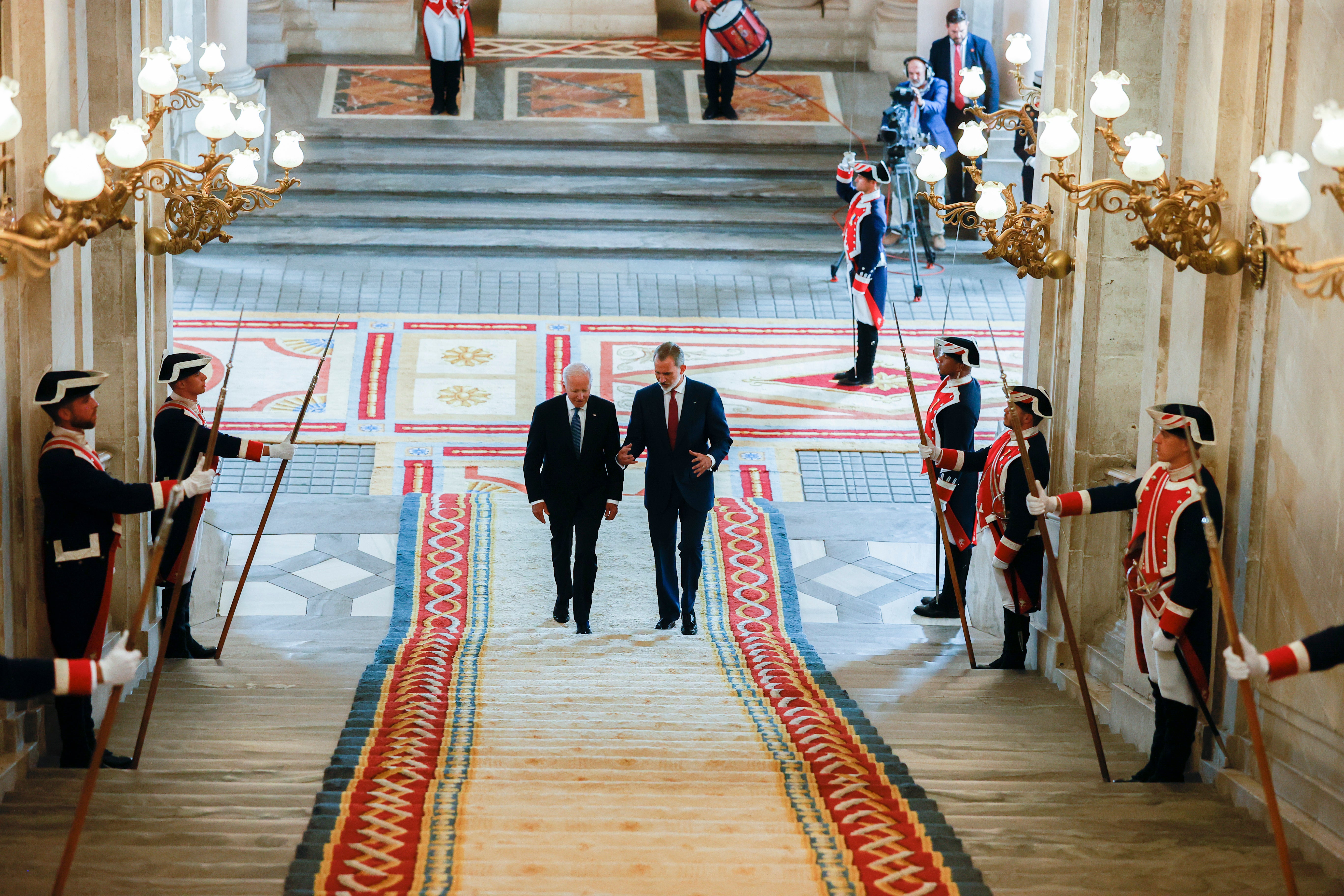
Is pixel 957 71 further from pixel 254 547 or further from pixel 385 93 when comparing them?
pixel 254 547

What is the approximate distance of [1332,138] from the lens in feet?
11.5

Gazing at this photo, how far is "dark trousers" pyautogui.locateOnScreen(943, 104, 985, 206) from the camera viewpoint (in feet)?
44.2

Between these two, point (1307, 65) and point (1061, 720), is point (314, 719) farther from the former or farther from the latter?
point (1307, 65)

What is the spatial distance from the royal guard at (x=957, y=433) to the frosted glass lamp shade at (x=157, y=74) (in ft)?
10.9

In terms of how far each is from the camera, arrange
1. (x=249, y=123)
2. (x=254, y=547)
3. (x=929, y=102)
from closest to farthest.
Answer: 1. (x=249, y=123)
2. (x=254, y=547)
3. (x=929, y=102)

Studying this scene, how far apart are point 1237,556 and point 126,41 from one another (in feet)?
14.2

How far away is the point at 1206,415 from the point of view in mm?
4961

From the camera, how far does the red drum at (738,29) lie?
14.2 meters

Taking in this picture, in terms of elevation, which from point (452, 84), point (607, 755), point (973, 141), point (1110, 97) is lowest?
point (607, 755)

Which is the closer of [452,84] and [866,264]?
[866,264]

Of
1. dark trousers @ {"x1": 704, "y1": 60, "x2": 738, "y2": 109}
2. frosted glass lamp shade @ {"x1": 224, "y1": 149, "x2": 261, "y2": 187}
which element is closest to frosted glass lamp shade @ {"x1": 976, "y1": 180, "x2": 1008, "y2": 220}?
frosted glass lamp shade @ {"x1": 224, "y1": 149, "x2": 261, "y2": 187}

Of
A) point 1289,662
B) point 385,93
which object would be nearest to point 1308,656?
point 1289,662

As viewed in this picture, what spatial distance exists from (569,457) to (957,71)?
7.47 metres

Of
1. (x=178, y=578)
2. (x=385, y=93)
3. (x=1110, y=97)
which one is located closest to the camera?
(x=1110, y=97)
